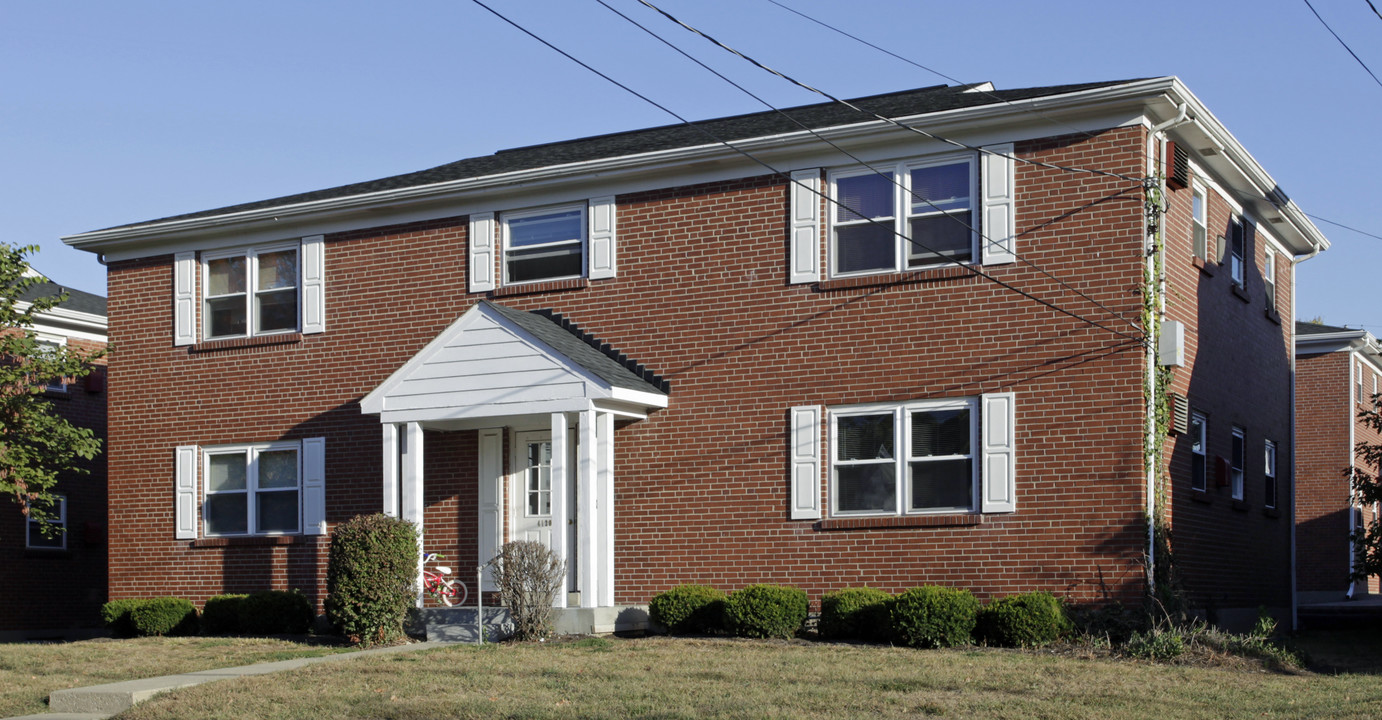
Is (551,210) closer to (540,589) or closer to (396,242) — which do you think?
(396,242)

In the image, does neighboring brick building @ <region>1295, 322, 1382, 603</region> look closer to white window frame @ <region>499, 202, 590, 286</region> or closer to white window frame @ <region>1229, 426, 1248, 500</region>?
white window frame @ <region>1229, 426, 1248, 500</region>

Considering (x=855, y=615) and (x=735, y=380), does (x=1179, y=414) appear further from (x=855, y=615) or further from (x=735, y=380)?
(x=735, y=380)

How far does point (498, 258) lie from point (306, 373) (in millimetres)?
3334

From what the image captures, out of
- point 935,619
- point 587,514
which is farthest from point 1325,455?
point 587,514

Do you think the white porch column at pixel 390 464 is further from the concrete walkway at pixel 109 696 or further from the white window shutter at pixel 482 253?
the concrete walkway at pixel 109 696

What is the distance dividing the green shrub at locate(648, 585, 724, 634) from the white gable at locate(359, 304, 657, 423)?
2.44 metres

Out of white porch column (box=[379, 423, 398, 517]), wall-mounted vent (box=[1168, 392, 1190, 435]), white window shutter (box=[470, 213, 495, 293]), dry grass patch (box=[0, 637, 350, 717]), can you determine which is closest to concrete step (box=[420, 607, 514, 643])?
dry grass patch (box=[0, 637, 350, 717])

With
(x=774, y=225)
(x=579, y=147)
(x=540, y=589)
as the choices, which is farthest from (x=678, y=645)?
(x=579, y=147)

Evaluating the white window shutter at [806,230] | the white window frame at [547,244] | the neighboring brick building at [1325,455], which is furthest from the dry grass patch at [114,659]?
the neighboring brick building at [1325,455]

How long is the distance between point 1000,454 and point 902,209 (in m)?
3.05

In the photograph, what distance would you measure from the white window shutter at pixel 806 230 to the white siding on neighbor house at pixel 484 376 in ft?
9.58

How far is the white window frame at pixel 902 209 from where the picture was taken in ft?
53.0

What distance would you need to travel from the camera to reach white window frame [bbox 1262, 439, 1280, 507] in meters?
20.0

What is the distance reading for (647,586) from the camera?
17.5 metres
